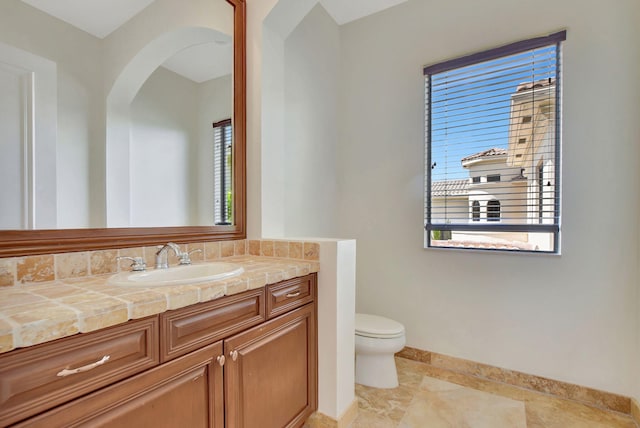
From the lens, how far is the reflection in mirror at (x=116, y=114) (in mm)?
997

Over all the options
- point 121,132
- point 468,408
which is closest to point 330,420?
point 468,408

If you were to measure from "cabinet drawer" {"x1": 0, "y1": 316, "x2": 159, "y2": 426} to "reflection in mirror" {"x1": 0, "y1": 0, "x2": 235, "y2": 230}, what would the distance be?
1.92 ft

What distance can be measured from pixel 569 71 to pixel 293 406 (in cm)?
236

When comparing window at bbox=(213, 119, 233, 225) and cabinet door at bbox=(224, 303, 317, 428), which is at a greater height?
window at bbox=(213, 119, 233, 225)

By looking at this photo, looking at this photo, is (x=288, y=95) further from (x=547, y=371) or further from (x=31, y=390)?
(x=547, y=371)

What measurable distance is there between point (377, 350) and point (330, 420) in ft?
1.63

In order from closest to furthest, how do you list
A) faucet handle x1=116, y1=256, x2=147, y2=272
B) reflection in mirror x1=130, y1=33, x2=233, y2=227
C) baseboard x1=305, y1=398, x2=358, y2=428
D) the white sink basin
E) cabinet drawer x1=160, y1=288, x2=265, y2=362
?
cabinet drawer x1=160, y1=288, x2=265, y2=362
the white sink basin
faucet handle x1=116, y1=256, x2=147, y2=272
reflection in mirror x1=130, y1=33, x2=233, y2=227
baseboard x1=305, y1=398, x2=358, y2=428

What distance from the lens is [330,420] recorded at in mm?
1476

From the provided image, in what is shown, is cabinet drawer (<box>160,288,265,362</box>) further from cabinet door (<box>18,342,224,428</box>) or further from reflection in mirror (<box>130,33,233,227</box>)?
reflection in mirror (<box>130,33,233,227</box>)

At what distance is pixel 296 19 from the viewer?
1.79 metres

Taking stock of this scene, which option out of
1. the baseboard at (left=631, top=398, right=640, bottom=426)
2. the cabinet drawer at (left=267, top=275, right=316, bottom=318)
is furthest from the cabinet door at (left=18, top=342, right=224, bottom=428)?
the baseboard at (left=631, top=398, right=640, bottom=426)

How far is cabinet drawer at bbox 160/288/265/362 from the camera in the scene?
2.88ft

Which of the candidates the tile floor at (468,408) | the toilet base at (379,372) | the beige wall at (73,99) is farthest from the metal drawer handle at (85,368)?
the toilet base at (379,372)

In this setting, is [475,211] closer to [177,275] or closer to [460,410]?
[460,410]
